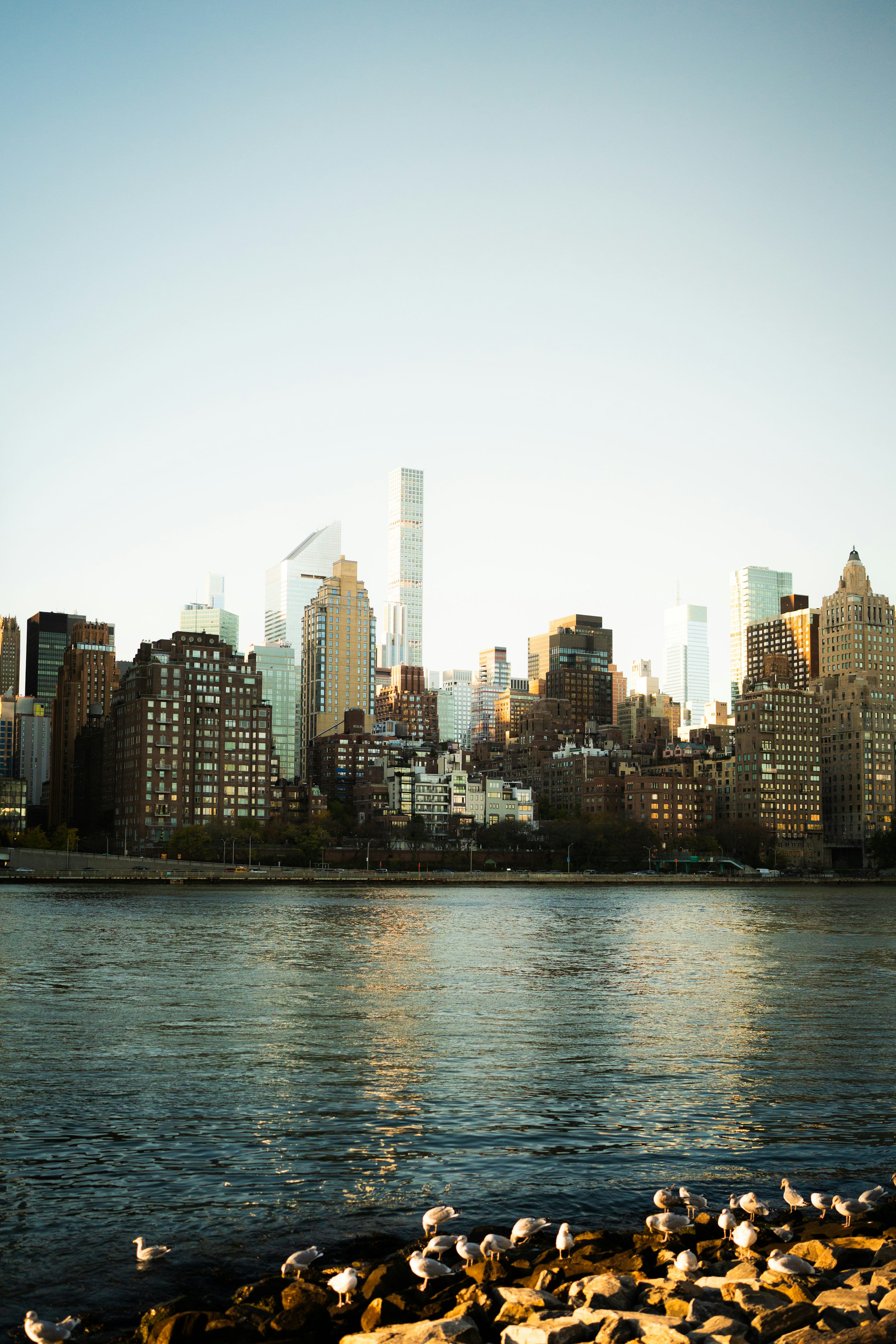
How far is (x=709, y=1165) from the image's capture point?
2634 cm

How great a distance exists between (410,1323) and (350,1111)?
14.2m

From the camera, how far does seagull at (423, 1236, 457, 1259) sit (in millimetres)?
19797

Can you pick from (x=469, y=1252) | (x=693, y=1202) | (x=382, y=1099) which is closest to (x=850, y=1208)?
(x=693, y=1202)

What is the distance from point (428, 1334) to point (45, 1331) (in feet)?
17.2

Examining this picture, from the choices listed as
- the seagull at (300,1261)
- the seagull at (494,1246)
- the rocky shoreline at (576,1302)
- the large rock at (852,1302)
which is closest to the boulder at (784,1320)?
the rocky shoreline at (576,1302)

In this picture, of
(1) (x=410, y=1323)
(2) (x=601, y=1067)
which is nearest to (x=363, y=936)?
(2) (x=601, y=1067)

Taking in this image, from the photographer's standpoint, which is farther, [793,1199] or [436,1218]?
[793,1199]

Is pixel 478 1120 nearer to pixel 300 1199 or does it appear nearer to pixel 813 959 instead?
pixel 300 1199

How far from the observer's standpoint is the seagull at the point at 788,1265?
1853 cm

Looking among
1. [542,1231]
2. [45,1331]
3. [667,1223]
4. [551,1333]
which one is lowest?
[542,1231]

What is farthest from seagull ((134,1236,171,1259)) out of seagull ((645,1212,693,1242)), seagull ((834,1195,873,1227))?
seagull ((834,1195,873,1227))

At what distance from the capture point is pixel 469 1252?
19.8 m

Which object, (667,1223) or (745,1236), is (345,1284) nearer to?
(667,1223)

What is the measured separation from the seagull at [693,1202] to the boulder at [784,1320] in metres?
4.97
